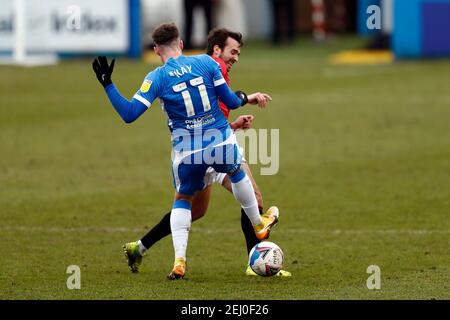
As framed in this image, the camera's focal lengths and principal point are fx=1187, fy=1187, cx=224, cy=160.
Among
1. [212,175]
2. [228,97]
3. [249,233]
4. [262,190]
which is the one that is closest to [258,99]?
[228,97]

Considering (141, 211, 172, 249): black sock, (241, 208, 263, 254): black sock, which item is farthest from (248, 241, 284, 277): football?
(141, 211, 172, 249): black sock

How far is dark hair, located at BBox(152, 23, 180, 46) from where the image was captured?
8.77 m

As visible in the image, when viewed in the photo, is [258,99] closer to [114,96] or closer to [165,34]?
[165,34]

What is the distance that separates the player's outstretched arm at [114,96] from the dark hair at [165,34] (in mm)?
460

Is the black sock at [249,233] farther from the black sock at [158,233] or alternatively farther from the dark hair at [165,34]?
the dark hair at [165,34]

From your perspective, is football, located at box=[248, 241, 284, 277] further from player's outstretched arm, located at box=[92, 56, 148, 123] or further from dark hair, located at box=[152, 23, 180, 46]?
dark hair, located at box=[152, 23, 180, 46]

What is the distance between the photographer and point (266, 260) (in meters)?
8.91

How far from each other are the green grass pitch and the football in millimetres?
104

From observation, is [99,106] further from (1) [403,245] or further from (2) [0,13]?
(1) [403,245]

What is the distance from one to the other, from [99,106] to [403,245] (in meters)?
11.8

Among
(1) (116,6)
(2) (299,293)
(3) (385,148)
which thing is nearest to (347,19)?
(1) (116,6)

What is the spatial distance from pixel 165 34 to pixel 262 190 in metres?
5.22

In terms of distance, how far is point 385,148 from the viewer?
16.5 m

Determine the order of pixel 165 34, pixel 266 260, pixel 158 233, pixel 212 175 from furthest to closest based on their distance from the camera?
1. pixel 158 233
2. pixel 212 175
3. pixel 266 260
4. pixel 165 34
